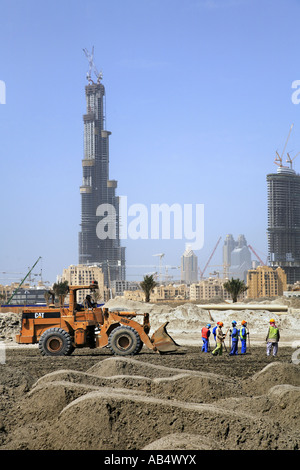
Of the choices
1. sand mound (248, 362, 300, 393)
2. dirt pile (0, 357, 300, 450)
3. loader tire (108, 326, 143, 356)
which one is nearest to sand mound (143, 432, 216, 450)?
dirt pile (0, 357, 300, 450)

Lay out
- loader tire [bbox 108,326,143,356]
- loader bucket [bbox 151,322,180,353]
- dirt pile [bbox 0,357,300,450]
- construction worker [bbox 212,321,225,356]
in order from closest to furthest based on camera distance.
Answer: dirt pile [bbox 0,357,300,450] < loader tire [bbox 108,326,143,356] < loader bucket [bbox 151,322,180,353] < construction worker [bbox 212,321,225,356]

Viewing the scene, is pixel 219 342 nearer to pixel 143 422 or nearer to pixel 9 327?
pixel 143 422

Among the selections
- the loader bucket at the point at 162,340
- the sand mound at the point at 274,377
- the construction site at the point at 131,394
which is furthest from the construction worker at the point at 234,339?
the sand mound at the point at 274,377

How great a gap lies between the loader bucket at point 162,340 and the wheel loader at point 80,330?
0.90ft

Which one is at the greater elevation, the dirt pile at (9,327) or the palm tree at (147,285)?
the palm tree at (147,285)

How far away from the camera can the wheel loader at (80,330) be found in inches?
829

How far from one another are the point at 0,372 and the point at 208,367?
22.5 ft

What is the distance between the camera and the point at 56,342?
2148 centimetres

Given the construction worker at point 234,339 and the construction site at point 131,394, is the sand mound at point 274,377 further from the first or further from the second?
the construction worker at point 234,339

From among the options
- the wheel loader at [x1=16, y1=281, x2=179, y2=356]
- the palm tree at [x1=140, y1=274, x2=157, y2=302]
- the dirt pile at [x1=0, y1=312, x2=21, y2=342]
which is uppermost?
the palm tree at [x1=140, y1=274, x2=157, y2=302]

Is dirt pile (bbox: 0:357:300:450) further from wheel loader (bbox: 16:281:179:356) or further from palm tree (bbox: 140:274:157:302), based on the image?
palm tree (bbox: 140:274:157:302)

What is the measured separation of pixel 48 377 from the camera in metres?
13.5

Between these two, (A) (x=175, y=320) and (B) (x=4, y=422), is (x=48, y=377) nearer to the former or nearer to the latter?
(B) (x=4, y=422)

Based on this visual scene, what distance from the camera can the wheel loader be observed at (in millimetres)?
21064
